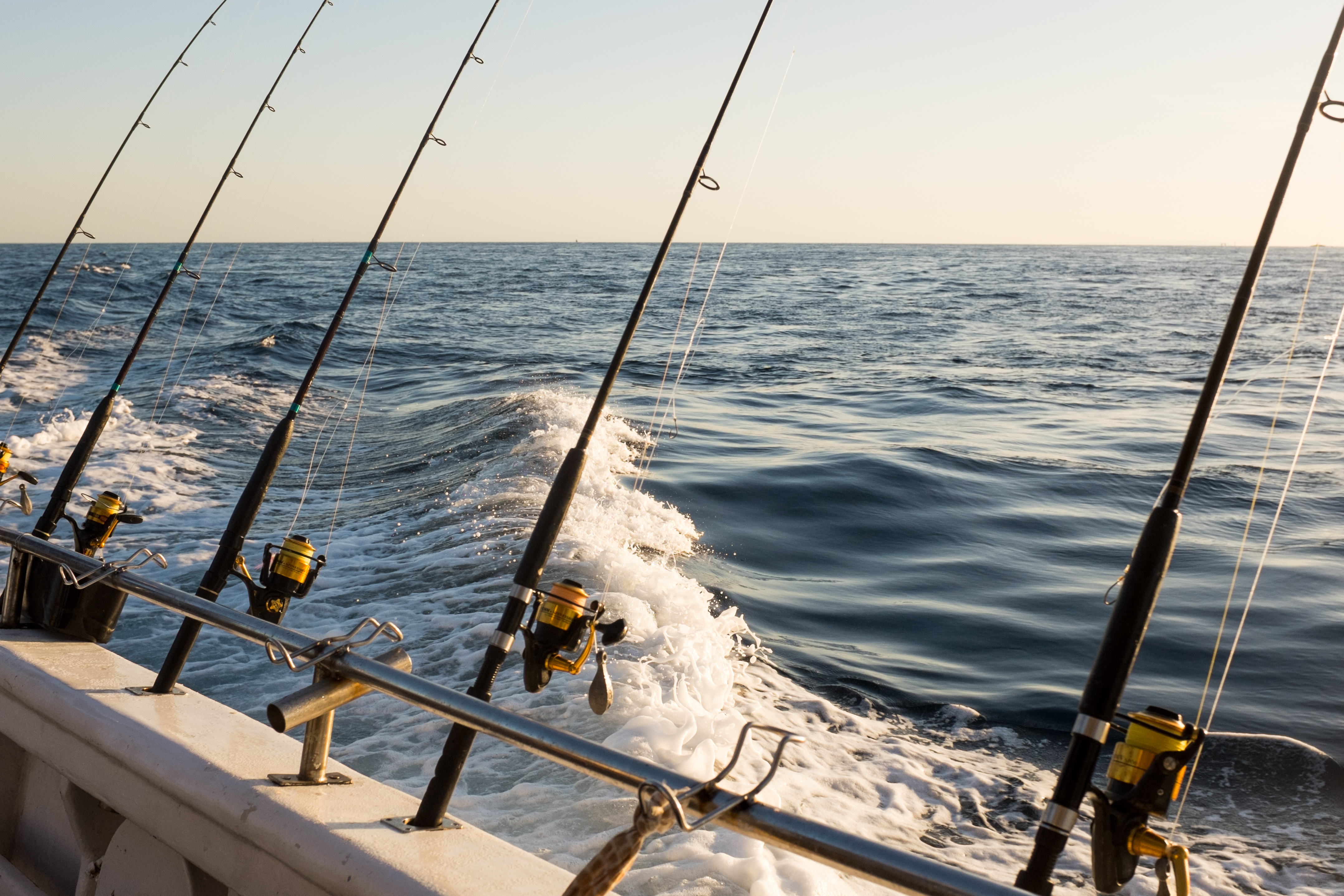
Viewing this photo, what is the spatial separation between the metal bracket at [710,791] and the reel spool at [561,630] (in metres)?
0.66

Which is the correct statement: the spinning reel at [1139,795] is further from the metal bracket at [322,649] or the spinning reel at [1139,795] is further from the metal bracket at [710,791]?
the metal bracket at [322,649]

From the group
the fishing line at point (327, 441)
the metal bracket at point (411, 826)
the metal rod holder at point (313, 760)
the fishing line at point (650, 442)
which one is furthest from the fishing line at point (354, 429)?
the fishing line at point (650, 442)

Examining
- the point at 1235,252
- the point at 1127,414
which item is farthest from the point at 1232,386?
the point at 1235,252

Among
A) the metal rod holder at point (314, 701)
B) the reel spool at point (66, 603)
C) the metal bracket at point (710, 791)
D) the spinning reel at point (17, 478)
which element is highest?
the metal bracket at point (710, 791)

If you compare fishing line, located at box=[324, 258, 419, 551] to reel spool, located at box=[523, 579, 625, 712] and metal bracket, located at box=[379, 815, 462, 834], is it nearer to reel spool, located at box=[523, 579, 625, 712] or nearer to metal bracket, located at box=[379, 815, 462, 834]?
reel spool, located at box=[523, 579, 625, 712]

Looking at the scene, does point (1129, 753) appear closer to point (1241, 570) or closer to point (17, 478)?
point (17, 478)

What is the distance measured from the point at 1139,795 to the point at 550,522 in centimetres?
115

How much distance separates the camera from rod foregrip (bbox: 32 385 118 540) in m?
3.20

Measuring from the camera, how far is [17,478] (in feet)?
11.3

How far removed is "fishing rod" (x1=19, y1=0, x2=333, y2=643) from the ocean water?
1.40 metres

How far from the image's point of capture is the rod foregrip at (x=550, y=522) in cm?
198

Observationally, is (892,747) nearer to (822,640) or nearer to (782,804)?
(782,804)

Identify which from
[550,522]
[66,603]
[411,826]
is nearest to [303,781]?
[411,826]

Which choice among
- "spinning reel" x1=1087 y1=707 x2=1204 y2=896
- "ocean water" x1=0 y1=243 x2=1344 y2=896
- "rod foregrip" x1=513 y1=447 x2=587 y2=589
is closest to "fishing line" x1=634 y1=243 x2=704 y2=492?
"ocean water" x1=0 y1=243 x2=1344 y2=896
